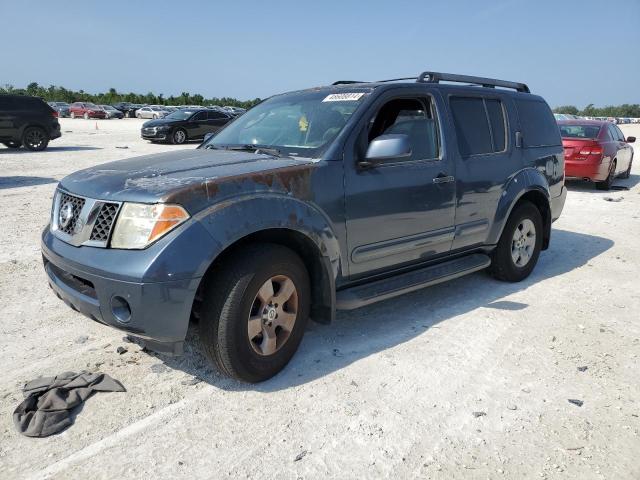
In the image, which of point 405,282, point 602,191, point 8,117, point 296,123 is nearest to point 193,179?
point 296,123

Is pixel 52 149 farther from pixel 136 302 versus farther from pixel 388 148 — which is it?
pixel 136 302

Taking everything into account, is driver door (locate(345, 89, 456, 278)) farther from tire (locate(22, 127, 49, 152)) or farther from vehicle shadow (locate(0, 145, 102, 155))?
tire (locate(22, 127, 49, 152))

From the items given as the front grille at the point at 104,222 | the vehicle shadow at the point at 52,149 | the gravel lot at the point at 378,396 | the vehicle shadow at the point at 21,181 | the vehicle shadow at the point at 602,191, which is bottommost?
the gravel lot at the point at 378,396

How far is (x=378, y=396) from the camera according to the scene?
3156 mm

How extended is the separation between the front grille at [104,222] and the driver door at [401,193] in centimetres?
149

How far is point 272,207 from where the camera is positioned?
10.3 ft

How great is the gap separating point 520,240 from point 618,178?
424 inches

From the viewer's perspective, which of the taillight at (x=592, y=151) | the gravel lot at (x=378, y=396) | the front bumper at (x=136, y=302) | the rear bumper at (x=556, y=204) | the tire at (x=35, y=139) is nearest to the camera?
the gravel lot at (x=378, y=396)

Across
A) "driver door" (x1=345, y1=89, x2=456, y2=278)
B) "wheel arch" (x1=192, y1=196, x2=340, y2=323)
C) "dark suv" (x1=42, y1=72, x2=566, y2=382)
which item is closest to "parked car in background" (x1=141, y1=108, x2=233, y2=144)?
"dark suv" (x1=42, y1=72, x2=566, y2=382)

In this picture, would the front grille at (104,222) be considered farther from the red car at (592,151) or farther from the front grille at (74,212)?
the red car at (592,151)

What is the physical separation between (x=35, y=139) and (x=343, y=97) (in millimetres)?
16232

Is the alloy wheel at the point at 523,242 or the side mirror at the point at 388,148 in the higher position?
the side mirror at the point at 388,148

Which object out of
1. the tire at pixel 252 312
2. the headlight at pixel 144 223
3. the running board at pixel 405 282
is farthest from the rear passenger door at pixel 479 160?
the headlight at pixel 144 223

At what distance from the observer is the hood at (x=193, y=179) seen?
9.49ft
